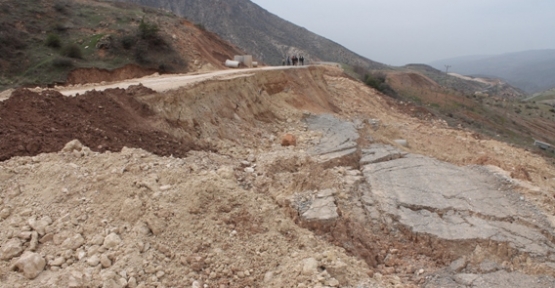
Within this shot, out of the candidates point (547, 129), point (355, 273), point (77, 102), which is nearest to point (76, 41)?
point (77, 102)

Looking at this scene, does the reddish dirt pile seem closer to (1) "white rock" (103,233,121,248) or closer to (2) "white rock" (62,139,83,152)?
(2) "white rock" (62,139,83,152)

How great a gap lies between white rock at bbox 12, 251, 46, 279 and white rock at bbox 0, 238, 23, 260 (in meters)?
0.15

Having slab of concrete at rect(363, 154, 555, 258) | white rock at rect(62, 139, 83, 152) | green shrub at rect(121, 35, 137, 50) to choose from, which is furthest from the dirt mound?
slab of concrete at rect(363, 154, 555, 258)

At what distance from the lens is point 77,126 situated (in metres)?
6.48

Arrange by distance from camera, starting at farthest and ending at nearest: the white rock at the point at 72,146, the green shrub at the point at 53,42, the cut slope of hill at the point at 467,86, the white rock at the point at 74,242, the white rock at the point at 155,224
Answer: the cut slope of hill at the point at 467,86 → the green shrub at the point at 53,42 → the white rock at the point at 72,146 → the white rock at the point at 155,224 → the white rock at the point at 74,242

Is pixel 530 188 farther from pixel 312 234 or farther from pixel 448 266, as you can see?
pixel 312 234

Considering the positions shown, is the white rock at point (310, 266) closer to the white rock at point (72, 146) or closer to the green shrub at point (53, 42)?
the white rock at point (72, 146)

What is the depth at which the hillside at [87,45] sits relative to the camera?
1645 centimetres

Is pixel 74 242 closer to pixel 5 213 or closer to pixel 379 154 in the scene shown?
pixel 5 213

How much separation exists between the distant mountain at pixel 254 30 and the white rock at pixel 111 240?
132 feet

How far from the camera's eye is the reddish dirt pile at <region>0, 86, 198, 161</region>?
5906 mm

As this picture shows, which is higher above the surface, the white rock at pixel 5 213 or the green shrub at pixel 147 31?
the green shrub at pixel 147 31

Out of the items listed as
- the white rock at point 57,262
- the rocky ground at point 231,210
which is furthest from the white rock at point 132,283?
the white rock at point 57,262

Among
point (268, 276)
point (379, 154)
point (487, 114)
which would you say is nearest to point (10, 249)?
point (268, 276)
